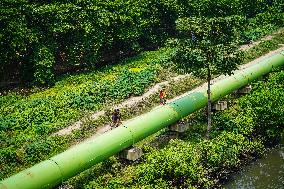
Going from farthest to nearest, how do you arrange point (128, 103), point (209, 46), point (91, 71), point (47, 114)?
point (91, 71)
point (128, 103)
point (47, 114)
point (209, 46)

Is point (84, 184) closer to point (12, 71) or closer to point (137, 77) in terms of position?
point (137, 77)

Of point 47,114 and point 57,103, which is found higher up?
point 57,103

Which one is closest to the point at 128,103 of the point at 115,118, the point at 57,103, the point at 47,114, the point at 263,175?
the point at 115,118

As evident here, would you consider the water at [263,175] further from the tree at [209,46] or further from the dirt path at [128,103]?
the dirt path at [128,103]

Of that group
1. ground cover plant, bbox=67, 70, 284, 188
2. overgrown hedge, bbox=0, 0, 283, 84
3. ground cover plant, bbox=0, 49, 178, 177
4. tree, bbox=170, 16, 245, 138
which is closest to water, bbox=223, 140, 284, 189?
ground cover plant, bbox=67, 70, 284, 188

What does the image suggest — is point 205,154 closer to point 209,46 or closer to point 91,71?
Result: point 209,46

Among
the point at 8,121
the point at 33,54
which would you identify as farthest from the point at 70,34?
the point at 8,121

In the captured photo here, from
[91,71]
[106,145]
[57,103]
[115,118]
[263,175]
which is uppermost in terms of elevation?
[91,71]
